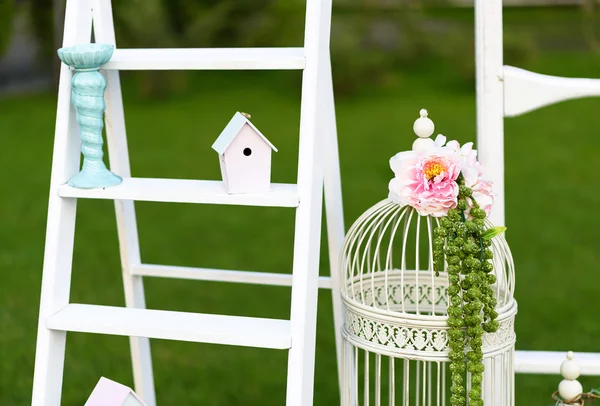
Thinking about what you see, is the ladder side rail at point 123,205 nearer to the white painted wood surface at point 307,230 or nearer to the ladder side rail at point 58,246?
the ladder side rail at point 58,246

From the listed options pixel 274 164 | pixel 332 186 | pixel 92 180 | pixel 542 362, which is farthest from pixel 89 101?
pixel 274 164

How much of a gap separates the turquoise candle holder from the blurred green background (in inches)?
54.3

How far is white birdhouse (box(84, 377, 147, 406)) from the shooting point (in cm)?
205

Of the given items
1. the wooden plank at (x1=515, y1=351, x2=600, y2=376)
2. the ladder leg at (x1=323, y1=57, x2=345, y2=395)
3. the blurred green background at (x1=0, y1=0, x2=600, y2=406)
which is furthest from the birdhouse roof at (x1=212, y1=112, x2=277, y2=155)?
the blurred green background at (x1=0, y1=0, x2=600, y2=406)

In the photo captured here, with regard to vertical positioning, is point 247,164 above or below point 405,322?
above

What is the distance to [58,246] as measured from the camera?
2.07m

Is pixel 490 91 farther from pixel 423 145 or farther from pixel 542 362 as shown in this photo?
pixel 542 362

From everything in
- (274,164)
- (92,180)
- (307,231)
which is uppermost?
(274,164)

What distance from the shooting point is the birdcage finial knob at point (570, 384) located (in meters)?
2.09

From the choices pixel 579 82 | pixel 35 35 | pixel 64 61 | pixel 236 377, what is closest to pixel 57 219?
pixel 64 61

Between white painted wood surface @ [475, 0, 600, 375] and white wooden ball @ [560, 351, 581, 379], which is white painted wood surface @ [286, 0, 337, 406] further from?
white wooden ball @ [560, 351, 581, 379]

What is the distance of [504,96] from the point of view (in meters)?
2.16

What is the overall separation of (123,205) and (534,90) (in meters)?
1.13

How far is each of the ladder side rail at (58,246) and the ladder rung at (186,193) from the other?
0.06 metres
